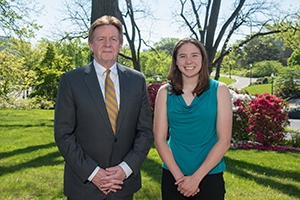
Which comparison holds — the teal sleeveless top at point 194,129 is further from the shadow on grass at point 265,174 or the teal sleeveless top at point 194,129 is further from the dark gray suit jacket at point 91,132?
the shadow on grass at point 265,174

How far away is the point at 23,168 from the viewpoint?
656 cm

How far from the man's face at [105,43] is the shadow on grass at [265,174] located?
4.01m

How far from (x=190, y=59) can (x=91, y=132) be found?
100 cm

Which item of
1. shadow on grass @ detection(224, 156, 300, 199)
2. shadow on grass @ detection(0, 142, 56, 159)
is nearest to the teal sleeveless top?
shadow on grass @ detection(224, 156, 300, 199)

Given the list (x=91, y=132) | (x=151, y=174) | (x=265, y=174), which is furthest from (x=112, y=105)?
(x=265, y=174)

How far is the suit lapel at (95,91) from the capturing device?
2.54 metres

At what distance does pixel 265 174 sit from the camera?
6.59 meters

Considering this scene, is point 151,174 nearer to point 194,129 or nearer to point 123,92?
point 194,129

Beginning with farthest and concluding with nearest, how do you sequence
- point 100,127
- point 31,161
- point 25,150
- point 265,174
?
1. point 25,150
2. point 31,161
3. point 265,174
4. point 100,127

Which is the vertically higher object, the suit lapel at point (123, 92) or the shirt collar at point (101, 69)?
the shirt collar at point (101, 69)

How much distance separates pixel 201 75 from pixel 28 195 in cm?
341

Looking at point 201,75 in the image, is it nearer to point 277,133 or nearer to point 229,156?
point 229,156

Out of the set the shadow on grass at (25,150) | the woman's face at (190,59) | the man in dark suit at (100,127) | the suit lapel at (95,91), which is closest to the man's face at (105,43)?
the man in dark suit at (100,127)

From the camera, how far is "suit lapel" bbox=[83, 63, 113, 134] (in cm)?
254
